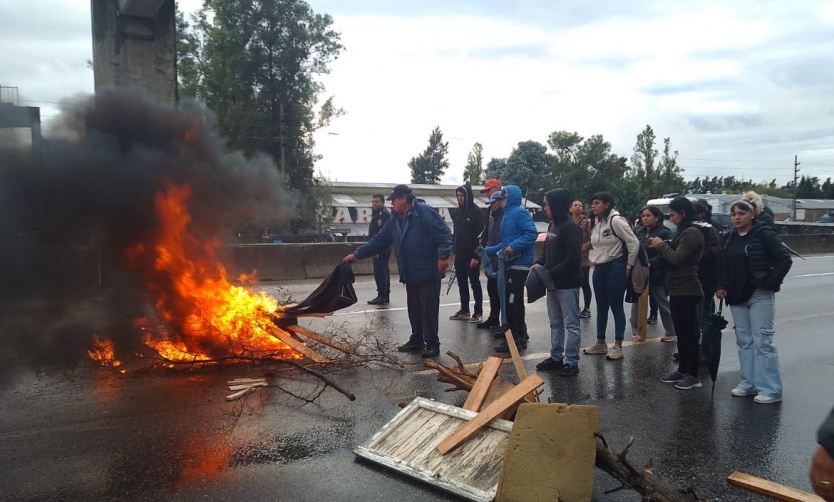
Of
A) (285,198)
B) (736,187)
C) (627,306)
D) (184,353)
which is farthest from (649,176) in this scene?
(184,353)

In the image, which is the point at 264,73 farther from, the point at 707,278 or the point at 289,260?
the point at 707,278

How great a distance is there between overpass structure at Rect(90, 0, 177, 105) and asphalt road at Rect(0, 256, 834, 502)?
5351 millimetres

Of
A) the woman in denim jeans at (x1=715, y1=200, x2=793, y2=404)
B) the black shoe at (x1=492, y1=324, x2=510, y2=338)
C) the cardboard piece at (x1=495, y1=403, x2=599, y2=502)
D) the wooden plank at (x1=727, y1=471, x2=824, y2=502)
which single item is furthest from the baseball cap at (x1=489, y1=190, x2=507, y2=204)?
the wooden plank at (x1=727, y1=471, x2=824, y2=502)

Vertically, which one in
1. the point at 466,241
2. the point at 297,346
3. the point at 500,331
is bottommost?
the point at 500,331

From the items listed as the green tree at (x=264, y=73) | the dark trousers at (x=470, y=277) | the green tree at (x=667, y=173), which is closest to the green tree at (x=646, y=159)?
the green tree at (x=667, y=173)

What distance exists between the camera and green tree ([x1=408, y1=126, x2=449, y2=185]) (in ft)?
296

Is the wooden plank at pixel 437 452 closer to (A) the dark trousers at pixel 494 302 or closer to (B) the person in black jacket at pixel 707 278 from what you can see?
(B) the person in black jacket at pixel 707 278

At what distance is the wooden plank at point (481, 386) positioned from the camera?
14.2 feet

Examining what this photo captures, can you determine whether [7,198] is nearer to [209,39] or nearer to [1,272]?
[1,272]

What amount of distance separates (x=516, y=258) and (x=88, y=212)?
5081 mm

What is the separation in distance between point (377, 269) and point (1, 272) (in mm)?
5923

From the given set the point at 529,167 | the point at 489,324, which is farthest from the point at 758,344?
the point at 529,167

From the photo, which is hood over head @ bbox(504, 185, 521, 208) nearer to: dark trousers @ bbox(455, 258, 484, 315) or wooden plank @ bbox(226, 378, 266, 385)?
dark trousers @ bbox(455, 258, 484, 315)

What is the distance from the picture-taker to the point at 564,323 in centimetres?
619
